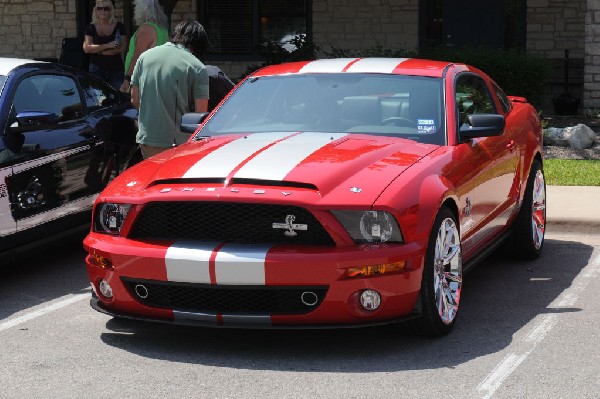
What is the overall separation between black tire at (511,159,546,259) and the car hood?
1.86m

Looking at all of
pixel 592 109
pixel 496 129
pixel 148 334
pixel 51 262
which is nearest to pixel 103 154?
pixel 51 262

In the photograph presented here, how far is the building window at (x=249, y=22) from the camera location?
68.4 feet

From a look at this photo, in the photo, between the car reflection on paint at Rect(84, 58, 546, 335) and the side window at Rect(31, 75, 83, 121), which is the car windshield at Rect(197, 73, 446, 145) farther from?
the side window at Rect(31, 75, 83, 121)

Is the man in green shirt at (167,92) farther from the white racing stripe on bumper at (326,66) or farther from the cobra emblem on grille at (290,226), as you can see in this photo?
the cobra emblem on grille at (290,226)

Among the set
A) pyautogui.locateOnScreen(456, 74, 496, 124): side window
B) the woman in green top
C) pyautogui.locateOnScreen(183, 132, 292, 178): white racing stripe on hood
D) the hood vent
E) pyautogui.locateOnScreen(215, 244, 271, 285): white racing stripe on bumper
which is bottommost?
pyautogui.locateOnScreen(215, 244, 271, 285): white racing stripe on bumper

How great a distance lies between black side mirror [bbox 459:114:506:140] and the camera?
23.0 feet

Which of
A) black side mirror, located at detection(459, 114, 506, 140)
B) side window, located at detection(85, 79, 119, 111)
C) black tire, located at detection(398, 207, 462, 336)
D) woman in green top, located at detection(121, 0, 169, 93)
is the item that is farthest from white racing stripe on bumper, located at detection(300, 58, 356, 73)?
woman in green top, located at detection(121, 0, 169, 93)

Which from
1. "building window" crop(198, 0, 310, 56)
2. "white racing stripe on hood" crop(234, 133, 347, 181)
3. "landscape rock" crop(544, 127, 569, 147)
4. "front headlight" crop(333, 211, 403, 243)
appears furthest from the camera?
"building window" crop(198, 0, 310, 56)

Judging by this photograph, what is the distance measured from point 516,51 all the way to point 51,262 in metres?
11.5

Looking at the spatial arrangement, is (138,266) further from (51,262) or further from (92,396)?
(51,262)

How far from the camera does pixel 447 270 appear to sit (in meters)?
6.40

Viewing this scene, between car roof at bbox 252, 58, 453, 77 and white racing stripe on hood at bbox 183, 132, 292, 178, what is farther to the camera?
car roof at bbox 252, 58, 453, 77

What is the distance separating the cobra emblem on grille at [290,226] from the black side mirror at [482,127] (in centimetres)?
165

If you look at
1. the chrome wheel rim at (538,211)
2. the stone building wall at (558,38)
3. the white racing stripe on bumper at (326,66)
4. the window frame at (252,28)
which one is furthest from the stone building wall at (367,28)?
the white racing stripe on bumper at (326,66)
